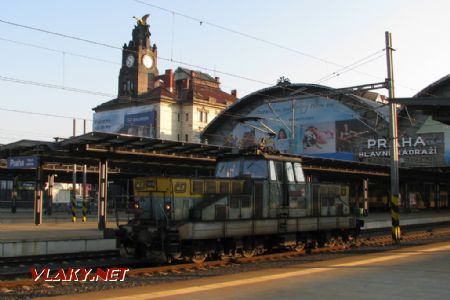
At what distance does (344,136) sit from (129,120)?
141 feet

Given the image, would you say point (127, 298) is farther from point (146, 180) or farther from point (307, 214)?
point (307, 214)

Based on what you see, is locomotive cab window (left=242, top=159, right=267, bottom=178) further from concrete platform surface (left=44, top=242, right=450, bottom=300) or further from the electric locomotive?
concrete platform surface (left=44, top=242, right=450, bottom=300)

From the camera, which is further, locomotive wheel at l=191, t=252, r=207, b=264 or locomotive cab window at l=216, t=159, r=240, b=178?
locomotive cab window at l=216, t=159, r=240, b=178

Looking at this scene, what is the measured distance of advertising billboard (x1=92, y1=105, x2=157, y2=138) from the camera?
3327 inches

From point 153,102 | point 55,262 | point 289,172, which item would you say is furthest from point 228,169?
point 153,102

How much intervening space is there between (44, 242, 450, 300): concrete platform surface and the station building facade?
70.9 m

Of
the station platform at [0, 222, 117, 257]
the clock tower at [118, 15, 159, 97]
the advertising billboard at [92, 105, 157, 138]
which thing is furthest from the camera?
the clock tower at [118, 15, 159, 97]

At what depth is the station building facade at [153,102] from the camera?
84750 millimetres

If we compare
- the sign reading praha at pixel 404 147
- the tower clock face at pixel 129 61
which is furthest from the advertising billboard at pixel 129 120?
the sign reading praha at pixel 404 147

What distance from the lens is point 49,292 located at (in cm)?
1007

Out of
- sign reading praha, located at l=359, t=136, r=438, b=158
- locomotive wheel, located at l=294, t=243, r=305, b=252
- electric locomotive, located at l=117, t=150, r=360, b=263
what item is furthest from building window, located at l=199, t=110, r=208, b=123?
locomotive wheel, located at l=294, t=243, r=305, b=252

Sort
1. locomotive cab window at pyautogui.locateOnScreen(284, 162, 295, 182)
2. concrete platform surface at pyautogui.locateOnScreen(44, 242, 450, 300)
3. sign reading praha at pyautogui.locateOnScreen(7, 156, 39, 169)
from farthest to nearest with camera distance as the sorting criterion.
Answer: sign reading praha at pyautogui.locateOnScreen(7, 156, 39, 169), locomotive cab window at pyautogui.locateOnScreen(284, 162, 295, 182), concrete platform surface at pyautogui.locateOnScreen(44, 242, 450, 300)

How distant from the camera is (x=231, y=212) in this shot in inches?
575

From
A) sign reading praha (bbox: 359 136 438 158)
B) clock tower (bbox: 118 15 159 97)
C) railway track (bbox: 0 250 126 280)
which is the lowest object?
railway track (bbox: 0 250 126 280)
